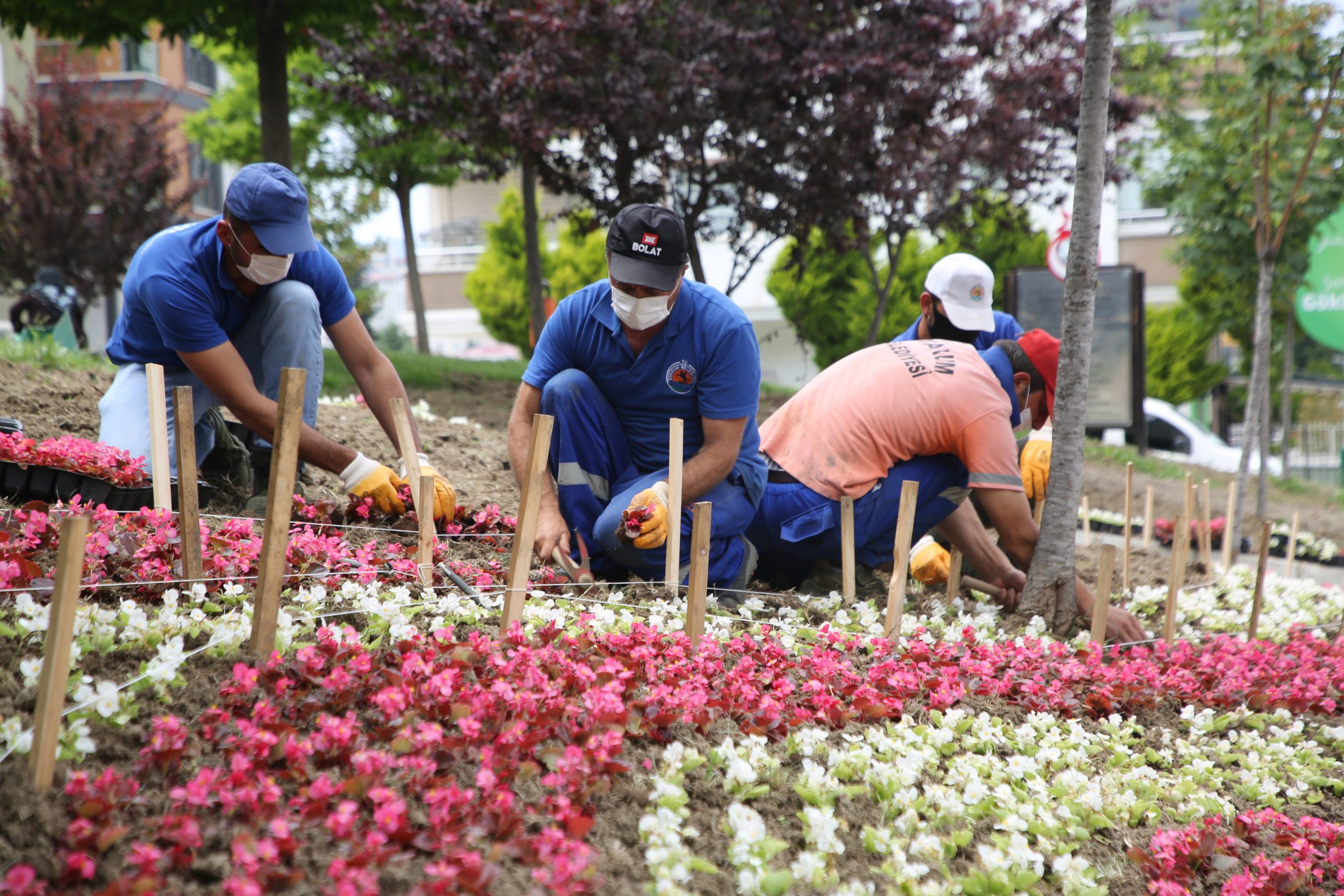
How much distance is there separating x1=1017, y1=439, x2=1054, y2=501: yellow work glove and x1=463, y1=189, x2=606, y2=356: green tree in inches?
728

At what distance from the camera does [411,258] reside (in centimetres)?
1703

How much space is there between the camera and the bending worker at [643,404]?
10.8 ft

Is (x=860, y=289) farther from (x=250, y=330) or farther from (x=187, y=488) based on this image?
(x=187, y=488)

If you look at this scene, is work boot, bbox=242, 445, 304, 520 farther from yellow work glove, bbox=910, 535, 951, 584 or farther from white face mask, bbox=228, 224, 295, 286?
yellow work glove, bbox=910, 535, 951, 584

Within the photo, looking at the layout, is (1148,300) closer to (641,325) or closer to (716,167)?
(716,167)

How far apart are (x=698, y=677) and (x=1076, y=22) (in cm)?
1009

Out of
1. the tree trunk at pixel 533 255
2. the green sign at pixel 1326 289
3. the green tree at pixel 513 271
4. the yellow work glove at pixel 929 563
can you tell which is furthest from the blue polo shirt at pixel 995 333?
the green tree at pixel 513 271

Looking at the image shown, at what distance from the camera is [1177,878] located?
7.13ft

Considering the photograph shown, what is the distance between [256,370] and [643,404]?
155cm

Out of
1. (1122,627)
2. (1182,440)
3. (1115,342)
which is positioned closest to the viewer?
(1122,627)

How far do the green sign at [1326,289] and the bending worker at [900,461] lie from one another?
Result: 7.79 meters

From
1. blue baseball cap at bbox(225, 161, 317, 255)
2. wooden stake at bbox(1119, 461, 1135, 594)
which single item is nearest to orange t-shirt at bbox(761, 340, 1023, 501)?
wooden stake at bbox(1119, 461, 1135, 594)

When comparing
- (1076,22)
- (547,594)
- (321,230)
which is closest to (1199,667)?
(547,594)

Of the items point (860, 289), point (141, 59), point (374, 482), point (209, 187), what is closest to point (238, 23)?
point (374, 482)
